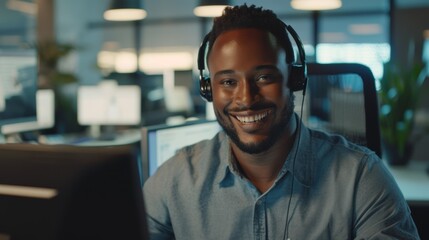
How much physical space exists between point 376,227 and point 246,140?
0.99ft

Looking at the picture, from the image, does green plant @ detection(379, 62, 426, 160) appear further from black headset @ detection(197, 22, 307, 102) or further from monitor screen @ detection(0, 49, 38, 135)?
monitor screen @ detection(0, 49, 38, 135)

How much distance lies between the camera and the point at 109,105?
479 cm

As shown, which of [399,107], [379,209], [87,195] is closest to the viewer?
[87,195]

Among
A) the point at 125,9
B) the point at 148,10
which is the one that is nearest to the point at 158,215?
the point at 125,9

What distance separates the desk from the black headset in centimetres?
126

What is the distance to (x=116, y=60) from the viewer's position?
29.7ft

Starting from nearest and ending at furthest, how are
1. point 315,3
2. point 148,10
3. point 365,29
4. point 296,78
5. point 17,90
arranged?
point 296,78 → point 17,90 → point 315,3 → point 365,29 → point 148,10

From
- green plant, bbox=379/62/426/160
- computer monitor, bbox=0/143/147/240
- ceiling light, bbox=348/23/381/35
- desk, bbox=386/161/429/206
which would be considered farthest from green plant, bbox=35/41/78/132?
computer monitor, bbox=0/143/147/240

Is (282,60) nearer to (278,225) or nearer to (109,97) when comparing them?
(278,225)

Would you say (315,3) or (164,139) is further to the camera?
(315,3)

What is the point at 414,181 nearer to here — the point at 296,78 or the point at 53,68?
the point at 296,78

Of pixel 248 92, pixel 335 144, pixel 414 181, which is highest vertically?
pixel 248 92

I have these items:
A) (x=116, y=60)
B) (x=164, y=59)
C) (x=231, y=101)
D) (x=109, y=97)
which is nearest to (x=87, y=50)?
(x=116, y=60)

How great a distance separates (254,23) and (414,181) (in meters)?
1.83
